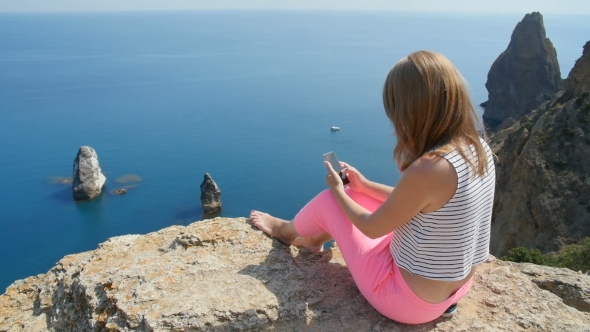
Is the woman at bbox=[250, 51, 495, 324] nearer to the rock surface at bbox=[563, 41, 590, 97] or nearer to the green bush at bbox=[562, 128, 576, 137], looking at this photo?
the green bush at bbox=[562, 128, 576, 137]

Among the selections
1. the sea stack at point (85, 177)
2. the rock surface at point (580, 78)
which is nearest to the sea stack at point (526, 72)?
the rock surface at point (580, 78)

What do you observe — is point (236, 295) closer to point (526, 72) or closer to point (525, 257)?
point (525, 257)

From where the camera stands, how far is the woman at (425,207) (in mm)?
2865

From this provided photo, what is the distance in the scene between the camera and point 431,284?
3.32 metres

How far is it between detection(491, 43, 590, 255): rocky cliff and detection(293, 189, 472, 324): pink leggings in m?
23.2

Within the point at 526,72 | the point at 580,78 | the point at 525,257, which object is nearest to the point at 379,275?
the point at 525,257

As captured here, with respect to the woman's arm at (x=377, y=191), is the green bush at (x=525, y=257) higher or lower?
lower

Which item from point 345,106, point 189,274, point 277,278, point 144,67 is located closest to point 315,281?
point 277,278

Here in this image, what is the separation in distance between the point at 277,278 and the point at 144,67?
116968 millimetres

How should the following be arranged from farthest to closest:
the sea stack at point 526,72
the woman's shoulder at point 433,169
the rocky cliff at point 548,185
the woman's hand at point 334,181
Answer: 1. the sea stack at point 526,72
2. the rocky cliff at point 548,185
3. the woman's hand at point 334,181
4. the woman's shoulder at point 433,169

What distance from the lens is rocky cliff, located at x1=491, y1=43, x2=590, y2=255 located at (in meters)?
23.9

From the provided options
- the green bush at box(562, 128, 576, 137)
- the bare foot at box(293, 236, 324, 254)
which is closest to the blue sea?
the green bush at box(562, 128, 576, 137)

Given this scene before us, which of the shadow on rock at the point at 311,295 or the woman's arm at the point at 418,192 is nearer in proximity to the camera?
the woman's arm at the point at 418,192

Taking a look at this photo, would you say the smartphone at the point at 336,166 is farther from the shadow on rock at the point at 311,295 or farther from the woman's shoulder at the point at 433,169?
the woman's shoulder at the point at 433,169
